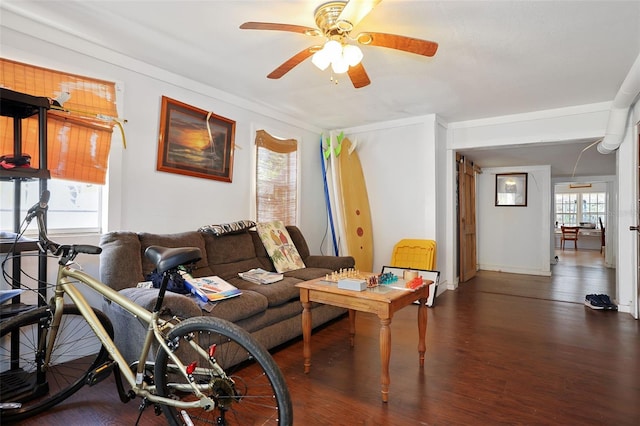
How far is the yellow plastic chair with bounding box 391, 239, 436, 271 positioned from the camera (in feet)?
13.9

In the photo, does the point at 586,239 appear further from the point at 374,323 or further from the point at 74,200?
the point at 74,200

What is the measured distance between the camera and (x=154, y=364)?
1509 mm

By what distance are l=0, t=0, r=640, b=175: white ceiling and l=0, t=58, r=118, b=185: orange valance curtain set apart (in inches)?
12.6

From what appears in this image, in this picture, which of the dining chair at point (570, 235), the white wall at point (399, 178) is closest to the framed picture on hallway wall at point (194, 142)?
the white wall at point (399, 178)

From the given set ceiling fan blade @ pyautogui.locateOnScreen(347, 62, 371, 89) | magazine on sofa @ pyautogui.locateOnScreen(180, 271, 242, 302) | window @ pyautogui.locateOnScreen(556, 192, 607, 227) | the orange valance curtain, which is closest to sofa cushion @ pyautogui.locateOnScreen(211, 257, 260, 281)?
magazine on sofa @ pyautogui.locateOnScreen(180, 271, 242, 302)

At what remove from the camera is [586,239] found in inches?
426

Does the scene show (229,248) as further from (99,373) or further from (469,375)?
(469,375)

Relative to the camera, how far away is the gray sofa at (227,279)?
79.5 inches

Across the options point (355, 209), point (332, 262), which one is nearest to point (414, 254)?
point (355, 209)

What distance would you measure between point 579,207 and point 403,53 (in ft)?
41.2

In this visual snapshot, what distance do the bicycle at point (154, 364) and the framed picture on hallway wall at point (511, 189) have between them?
6.28 m

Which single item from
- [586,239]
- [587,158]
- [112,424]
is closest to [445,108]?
[587,158]

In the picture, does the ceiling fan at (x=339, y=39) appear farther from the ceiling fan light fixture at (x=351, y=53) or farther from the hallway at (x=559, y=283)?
the hallway at (x=559, y=283)

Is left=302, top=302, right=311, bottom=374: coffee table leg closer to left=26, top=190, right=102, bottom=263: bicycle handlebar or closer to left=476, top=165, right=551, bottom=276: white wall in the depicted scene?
left=26, top=190, right=102, bottom=263: bicycle handlebar
